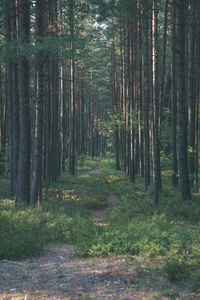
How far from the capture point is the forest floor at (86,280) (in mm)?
4191

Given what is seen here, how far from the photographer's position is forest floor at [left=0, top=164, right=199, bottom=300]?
13.8ft

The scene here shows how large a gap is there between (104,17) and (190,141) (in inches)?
310

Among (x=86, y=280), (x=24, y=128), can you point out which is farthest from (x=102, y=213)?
(x=86, y=280)

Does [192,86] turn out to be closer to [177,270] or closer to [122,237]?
[122,237]

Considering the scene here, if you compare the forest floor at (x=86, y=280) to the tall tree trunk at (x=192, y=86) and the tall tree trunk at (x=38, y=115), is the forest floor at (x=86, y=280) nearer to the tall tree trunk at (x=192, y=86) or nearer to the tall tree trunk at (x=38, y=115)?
the tall tree trunk at (x=38, y=115)

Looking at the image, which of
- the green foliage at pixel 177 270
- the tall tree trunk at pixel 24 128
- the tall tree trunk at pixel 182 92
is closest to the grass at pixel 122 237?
the green foliage at pixel 177 270

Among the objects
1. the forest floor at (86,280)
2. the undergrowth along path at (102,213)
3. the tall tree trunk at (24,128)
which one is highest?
the tall tree trunk at (24,128)

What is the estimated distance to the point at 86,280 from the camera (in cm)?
478

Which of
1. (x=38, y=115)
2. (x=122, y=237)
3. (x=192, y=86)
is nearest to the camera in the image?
(x=122, y=237)

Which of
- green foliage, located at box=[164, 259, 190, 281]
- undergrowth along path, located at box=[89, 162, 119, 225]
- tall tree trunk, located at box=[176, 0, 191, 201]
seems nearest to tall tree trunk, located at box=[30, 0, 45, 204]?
undergrowth along path, located at box=[89, 162, 119, 225]

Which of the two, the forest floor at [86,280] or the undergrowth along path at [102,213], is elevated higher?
the forest floor at [86,280]

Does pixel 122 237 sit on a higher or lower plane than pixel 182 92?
lower

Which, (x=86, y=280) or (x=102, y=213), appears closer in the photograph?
(x=86, y=280)

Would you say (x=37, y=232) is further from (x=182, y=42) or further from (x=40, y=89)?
(x=182, y=42)
